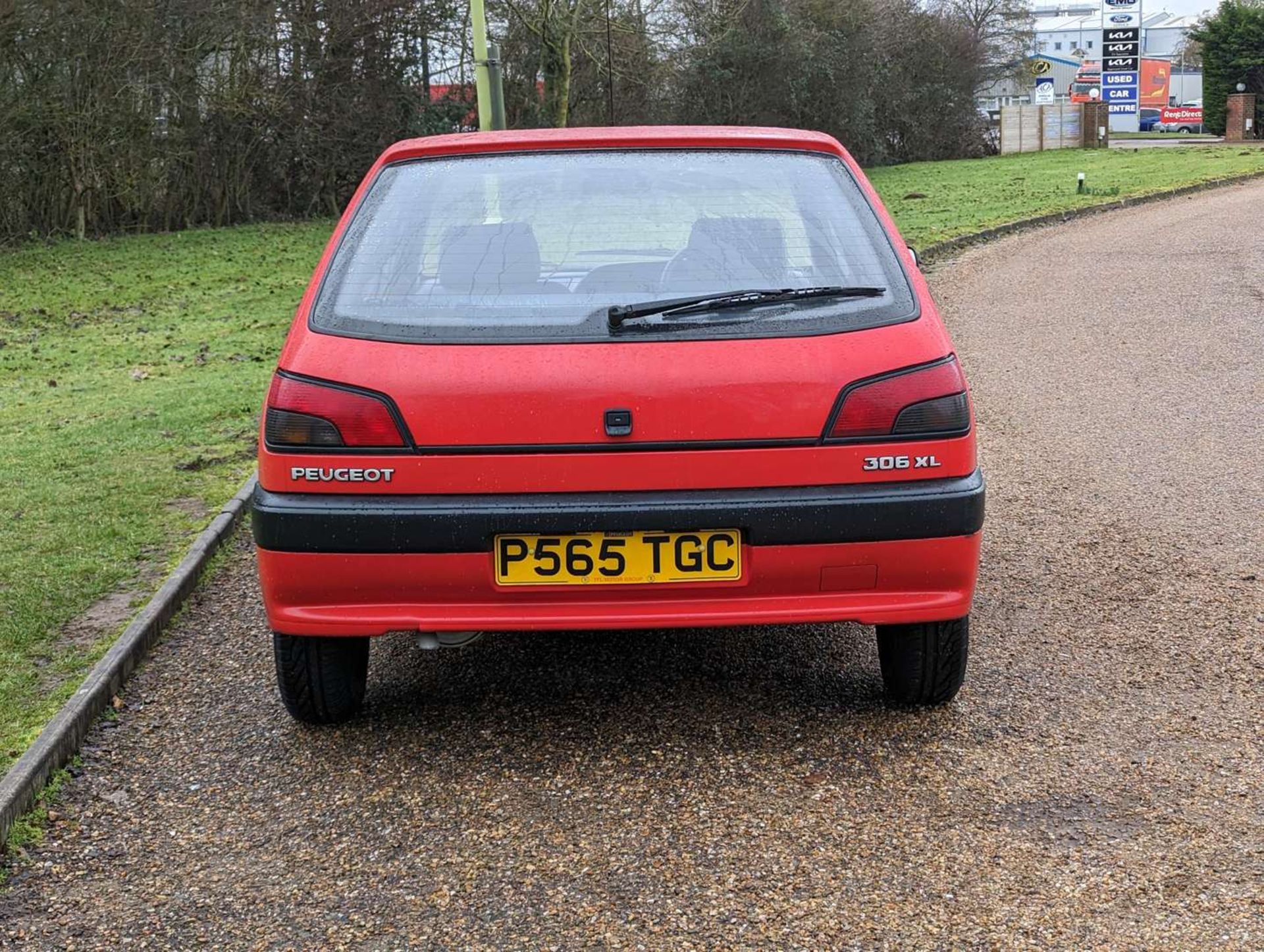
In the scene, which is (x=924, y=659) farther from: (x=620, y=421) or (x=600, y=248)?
(x=600, y=248)

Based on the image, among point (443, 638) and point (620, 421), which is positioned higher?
point (620, 421)

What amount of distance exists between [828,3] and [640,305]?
130 feet

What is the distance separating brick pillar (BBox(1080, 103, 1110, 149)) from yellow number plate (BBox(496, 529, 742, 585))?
165 ft

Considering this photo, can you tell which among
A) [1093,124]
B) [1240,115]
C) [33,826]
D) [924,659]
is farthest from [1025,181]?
[33,826]

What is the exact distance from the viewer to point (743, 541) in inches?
140

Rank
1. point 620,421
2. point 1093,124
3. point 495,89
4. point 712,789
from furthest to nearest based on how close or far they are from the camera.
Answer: point 1093,124 → point 495,89 → point 712,789 → point 620,421

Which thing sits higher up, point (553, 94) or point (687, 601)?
point (553, 94)

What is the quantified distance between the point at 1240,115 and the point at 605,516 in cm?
5508

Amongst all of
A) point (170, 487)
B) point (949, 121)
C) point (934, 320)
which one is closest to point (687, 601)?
point (934, 320)

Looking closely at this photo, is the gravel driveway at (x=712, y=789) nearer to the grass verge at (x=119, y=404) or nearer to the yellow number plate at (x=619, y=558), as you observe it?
the grass verge at (x=119, y=404)

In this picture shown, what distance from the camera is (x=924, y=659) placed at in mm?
3982

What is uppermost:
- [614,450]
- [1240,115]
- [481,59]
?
[1240,115]

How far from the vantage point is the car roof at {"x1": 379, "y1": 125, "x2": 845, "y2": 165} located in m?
4.13

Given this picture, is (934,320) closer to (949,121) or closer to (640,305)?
(640,305)
